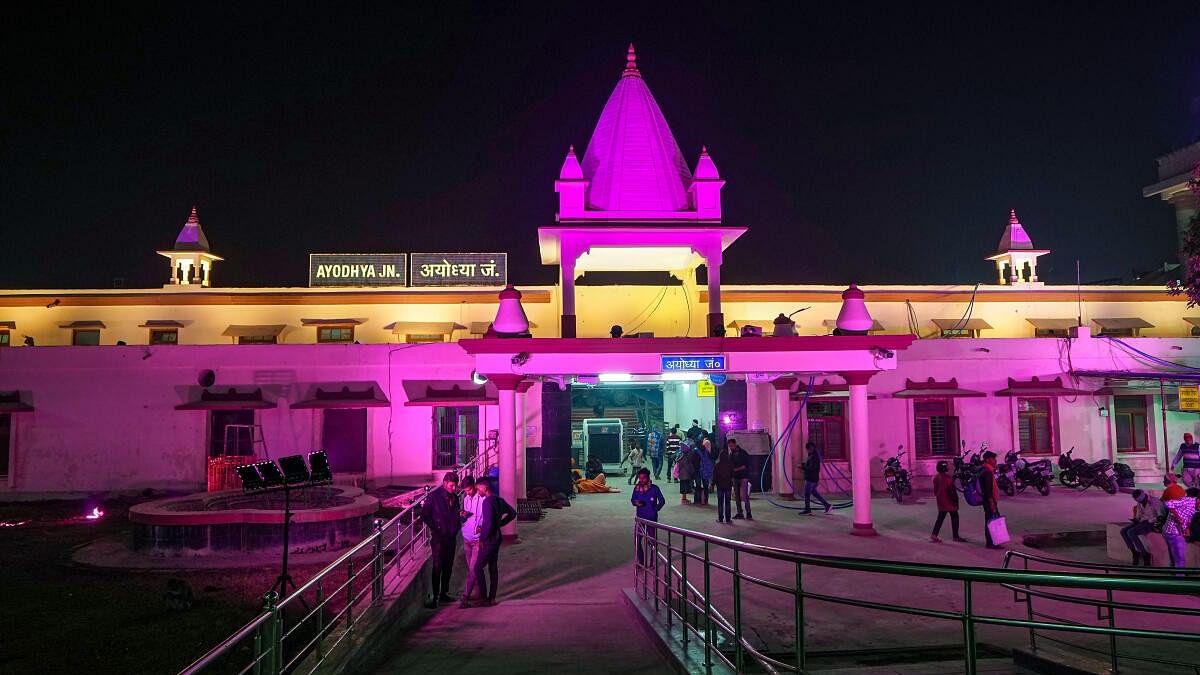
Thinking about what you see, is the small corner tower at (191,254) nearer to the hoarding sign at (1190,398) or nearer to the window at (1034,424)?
the window at (1034,424)

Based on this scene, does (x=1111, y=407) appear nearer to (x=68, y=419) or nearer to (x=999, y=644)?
(x=999, y=644)

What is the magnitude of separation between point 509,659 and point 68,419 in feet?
61.0

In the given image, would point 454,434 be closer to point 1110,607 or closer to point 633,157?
point 633,157

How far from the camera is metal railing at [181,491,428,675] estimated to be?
17.2 feet

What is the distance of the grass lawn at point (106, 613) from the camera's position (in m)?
7.55

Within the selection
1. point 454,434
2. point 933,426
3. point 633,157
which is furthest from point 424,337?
point 933,426

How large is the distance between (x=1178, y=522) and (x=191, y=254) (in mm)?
29404

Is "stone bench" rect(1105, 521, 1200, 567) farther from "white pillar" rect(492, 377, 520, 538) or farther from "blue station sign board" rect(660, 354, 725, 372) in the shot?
"white pillar" rect(492, 377, 520, 538)

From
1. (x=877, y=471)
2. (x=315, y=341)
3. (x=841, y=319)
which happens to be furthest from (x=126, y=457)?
(x=877, y=471)

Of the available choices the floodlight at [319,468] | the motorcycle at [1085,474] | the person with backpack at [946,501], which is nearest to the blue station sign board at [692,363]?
the person with backpack at [946,501]

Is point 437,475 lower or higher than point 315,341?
lower

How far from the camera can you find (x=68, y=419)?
19.8 metres

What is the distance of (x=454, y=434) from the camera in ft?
66.3

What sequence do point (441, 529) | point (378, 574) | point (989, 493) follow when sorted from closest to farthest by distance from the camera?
point (378, 574)
point (441, 529)
point (989, 493)
